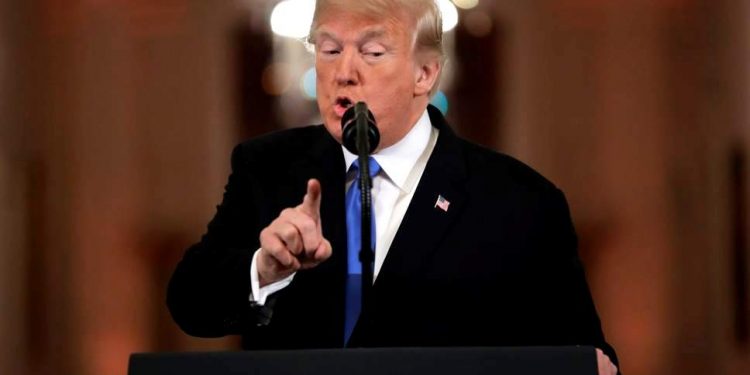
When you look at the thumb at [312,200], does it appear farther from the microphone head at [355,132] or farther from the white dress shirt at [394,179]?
the white dress shirt at [394,179]

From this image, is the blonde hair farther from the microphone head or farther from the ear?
the microphone head

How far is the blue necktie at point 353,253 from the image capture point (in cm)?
170

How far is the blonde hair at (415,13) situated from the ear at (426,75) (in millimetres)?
11

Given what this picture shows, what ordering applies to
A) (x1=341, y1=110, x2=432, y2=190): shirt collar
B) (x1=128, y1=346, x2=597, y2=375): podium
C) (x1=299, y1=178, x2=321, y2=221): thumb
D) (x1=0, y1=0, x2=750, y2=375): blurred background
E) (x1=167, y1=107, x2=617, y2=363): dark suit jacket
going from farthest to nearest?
1. (x1=0, y1=0, x2=750, y2=375): blurred background
2. (x1=341, y1=110, x2=432, y2=190): shirt collar
3. (x1=167, y1=107, x2=617, y2=363): dark suit jacket
4. (x1=299, y1=178, x2=321, y2=221): thumb
5. (x1=128, y1=346, x2=597, y2=375): podium

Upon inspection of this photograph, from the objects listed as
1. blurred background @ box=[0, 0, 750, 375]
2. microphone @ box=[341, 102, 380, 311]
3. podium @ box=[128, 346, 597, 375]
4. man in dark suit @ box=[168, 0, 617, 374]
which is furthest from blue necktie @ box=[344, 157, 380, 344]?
blurred background @ box=[0, 0, 750, 375]

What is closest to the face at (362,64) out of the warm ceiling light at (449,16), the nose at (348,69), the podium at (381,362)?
the nose at (348,69)

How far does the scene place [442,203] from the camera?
1758mm

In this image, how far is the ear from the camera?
1824mm

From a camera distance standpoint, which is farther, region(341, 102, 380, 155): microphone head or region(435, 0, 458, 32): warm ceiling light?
region(435, 0, 458, 32): warm ceiling light

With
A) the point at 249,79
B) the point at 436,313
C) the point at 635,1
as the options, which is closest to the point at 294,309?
the point at 436,313

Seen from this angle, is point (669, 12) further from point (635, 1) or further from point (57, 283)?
point (57, 283)

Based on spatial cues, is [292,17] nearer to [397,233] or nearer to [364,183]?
[397,233]

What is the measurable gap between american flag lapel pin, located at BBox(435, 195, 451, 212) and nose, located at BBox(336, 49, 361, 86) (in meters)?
0.21

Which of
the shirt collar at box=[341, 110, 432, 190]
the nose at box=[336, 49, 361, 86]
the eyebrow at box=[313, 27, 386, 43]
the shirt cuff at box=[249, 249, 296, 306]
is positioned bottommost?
the shirt cuff at box=[249, 249, 296, 306]
